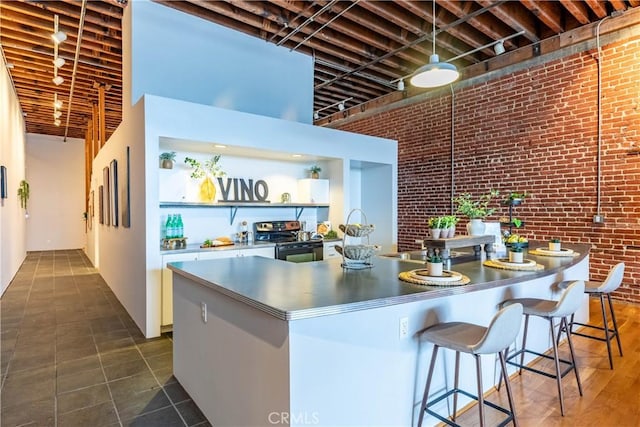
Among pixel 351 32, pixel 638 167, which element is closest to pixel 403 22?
pixel 351 32

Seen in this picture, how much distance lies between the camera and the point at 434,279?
6.20 feet

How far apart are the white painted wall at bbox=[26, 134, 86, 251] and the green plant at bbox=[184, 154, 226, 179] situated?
30.5ft

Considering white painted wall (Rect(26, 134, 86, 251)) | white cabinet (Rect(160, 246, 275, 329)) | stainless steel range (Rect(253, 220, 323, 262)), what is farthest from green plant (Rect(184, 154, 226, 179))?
white painted wall (Rect(26, 134, 86, 251))

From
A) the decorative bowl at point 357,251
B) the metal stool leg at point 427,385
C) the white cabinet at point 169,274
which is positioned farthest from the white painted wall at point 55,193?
the metal stool leg at point 427,385

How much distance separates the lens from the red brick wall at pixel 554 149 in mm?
4191

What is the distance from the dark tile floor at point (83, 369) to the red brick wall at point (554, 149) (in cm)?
496

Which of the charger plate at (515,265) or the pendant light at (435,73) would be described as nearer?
the charger plate at (515,265)

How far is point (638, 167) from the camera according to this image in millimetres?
4094

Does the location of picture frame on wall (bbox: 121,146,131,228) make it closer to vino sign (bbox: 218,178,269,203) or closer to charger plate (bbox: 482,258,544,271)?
vino sign (bbox: 218,178,269,203)

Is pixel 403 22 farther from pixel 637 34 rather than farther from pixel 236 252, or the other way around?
pixel 236 252

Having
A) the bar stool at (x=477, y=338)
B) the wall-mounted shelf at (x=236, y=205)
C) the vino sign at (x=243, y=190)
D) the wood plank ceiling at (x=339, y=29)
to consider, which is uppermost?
the wood plank ceiling at (x=339, y=29)

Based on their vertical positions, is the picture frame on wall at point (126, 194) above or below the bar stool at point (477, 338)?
above

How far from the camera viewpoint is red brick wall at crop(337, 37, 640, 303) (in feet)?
13.8

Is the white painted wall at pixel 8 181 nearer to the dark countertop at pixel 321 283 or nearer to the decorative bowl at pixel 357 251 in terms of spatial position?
the dark countertop at pixel 321 283
